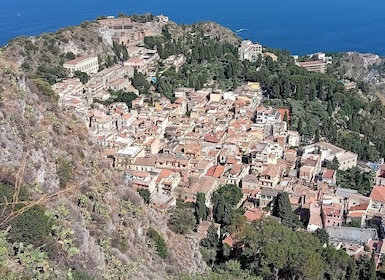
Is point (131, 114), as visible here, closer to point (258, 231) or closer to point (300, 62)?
point (258, 231)

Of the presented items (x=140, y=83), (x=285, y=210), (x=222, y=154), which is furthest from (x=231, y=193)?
(x=140, y=83)

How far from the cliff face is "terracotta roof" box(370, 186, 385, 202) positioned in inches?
382

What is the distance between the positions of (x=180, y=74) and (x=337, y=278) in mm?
22357

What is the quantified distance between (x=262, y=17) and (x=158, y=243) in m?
67.5

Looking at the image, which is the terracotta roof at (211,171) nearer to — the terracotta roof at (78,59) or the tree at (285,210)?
the tree at (285,210)

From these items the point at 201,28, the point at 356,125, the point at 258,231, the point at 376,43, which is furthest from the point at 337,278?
the point at 376,43

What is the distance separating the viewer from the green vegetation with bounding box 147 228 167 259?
11312mm

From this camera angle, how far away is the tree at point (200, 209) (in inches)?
666

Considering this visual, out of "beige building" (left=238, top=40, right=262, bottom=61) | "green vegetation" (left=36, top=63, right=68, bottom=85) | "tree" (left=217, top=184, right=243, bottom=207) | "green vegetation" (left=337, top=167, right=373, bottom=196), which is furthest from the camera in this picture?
"beige building" (left=238, top=40, right=262, bottom=61)

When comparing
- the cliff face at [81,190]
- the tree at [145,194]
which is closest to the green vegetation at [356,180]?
the tree at [145,194]

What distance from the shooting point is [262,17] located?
74500mm

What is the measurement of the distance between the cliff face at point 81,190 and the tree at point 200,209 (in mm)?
3555

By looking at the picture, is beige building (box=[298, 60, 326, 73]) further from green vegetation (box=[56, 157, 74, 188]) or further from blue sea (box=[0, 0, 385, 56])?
green vegetation (box=[56, 157, 74, 188])

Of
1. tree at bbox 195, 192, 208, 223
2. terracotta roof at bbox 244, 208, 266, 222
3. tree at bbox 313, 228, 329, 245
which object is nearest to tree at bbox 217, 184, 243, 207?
terracotta roof at bbox 244, 208, 266, 222
